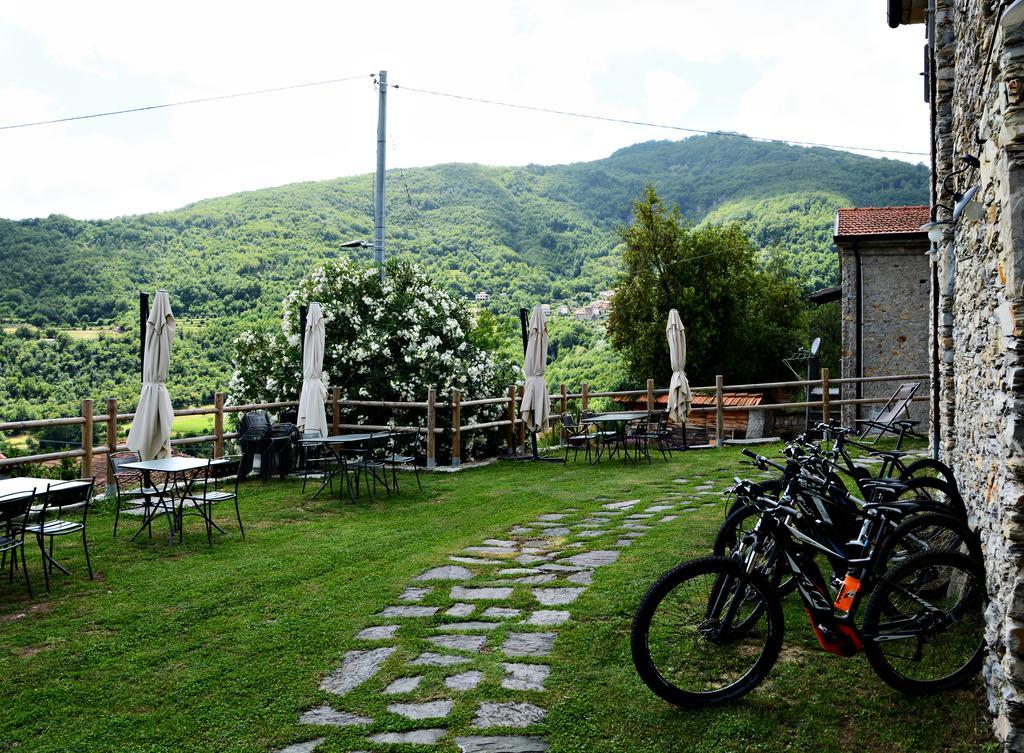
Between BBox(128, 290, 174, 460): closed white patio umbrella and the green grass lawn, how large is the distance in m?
1.33

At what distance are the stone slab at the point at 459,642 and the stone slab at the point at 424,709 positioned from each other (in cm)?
63

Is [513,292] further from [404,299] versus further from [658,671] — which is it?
[658,671]

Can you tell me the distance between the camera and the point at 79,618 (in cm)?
480

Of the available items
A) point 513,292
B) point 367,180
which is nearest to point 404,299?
point 513,292

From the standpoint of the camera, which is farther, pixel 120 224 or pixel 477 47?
pixel 477 47

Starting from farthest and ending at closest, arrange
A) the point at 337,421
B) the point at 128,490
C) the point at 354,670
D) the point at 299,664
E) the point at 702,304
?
the point at 702,304 < the point at 337,421 < the point at 128,490 < the point at 299,664 < the point at 354,670

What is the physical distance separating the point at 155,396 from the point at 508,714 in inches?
248

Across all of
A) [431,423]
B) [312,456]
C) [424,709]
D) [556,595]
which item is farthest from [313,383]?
[424,709]

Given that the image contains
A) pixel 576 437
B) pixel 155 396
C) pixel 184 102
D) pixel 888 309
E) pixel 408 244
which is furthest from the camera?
pixel 408 244

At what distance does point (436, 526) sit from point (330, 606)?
2.46m

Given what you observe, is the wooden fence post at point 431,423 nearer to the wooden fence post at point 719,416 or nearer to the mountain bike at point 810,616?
the wooden fence post at point 719,416

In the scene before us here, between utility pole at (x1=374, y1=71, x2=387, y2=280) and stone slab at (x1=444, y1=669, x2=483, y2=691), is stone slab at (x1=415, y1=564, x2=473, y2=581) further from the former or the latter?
utility pole at (x1=374, y1=71, x2=387, y2=280)

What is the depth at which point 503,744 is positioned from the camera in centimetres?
300

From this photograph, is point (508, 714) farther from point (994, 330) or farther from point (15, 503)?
point (15, 503)
